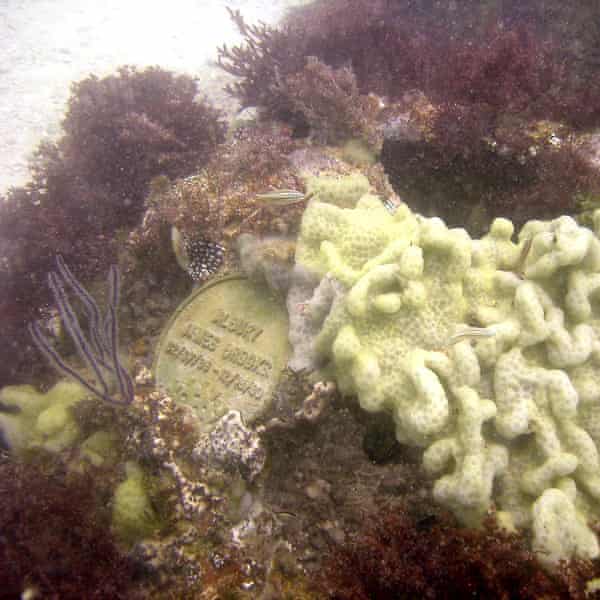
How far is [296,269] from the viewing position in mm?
3805

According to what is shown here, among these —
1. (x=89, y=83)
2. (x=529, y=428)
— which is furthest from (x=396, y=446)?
(x=89, y=83)

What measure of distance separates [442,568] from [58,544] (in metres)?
2.43

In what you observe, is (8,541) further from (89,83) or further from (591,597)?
(89,83)

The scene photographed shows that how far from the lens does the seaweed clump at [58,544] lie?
9.04 ft

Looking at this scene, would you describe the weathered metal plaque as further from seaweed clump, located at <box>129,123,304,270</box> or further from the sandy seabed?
the sandy seabed

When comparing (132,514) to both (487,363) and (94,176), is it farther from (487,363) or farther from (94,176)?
(94,176)

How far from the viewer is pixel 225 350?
3883 millimetres

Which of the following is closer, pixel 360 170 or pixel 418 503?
pixel 418 503

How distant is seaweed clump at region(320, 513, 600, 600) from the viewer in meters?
2.54

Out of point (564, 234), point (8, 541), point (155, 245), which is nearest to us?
point (8, 541)

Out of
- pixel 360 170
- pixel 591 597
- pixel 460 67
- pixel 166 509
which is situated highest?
pixel 460 67

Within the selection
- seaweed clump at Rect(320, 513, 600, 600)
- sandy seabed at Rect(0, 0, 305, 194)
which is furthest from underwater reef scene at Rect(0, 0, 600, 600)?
sandy seabed at Rect(0, 0, 305, 194)

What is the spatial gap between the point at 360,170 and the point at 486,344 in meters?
2.53

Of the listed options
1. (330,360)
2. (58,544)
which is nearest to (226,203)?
(330,360)
